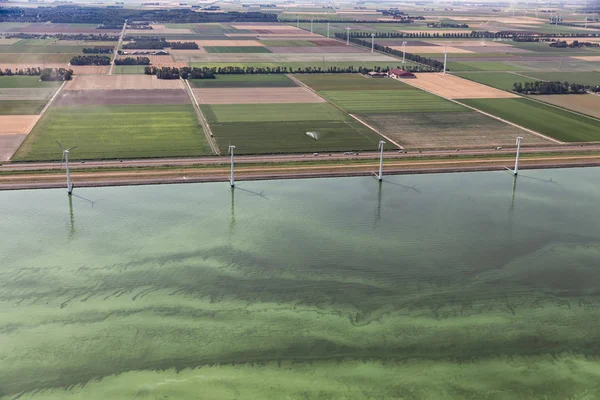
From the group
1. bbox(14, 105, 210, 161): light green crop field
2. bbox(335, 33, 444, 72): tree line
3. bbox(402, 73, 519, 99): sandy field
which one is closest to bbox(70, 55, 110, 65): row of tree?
bbox(14, 105, 210, 161): light green crop field

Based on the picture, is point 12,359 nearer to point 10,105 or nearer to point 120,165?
point 120,165

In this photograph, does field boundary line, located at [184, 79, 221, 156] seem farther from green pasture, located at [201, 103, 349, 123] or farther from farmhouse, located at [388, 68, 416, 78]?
farmhouse, located at [388, 68, 416, 78]

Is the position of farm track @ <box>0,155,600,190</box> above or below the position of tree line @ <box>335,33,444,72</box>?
below

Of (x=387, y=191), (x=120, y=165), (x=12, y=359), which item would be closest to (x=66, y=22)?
(x=120, y=165)

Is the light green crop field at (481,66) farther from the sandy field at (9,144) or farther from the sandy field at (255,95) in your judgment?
the sandy field at (9,144)

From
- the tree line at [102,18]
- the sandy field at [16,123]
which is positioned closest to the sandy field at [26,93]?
the sandy field at [16,123]

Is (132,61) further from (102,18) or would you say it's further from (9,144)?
(102,18)
